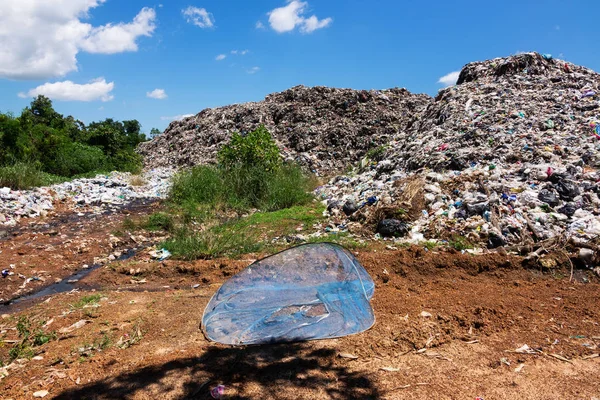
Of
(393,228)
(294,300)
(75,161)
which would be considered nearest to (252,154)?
(393,228)

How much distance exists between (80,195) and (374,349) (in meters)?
7.76

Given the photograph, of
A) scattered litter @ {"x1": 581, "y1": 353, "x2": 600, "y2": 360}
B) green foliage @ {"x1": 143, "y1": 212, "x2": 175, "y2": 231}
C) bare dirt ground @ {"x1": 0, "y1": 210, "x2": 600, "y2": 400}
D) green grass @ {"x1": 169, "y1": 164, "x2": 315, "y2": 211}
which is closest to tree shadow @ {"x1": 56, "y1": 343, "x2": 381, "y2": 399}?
bare dirt ground @ {"x1": 0, "y1": 210, "x2": 600, "y2": 400}

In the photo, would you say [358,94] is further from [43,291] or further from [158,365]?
[158,365]

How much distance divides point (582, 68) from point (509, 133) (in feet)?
14.4

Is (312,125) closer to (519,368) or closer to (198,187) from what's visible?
(198,187)

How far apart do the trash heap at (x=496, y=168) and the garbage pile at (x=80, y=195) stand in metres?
4.42

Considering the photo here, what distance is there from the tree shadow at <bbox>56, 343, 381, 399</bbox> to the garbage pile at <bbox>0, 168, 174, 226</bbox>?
534 centimetres

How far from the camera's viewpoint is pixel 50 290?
164 inches

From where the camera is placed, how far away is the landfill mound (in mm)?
12791

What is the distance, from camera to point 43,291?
4.14m

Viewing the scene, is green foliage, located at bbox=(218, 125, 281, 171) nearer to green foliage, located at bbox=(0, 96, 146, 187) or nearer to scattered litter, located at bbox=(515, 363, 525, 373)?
green foliage, located at bbox=(0, 96, 146, 187)

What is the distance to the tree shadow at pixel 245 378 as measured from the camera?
2.06 meters

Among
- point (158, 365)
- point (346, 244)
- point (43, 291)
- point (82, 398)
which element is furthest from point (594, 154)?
point (43, 291)

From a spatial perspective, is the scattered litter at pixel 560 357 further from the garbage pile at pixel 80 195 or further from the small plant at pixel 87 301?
the garbage pile at pixel 80 195
